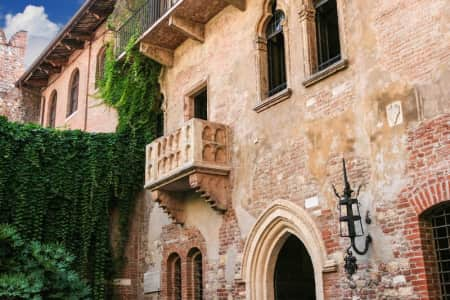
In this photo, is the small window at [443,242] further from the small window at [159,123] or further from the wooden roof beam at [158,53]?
the small window at [159,123]

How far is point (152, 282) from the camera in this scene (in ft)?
45.0

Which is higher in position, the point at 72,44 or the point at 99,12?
the point at 99,12

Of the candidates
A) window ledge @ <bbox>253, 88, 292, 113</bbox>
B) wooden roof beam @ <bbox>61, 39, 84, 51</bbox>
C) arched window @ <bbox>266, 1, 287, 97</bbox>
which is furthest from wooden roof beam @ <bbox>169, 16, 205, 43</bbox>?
wooden roof beam @ <bbox>61, 39, 84, 51</bbox>

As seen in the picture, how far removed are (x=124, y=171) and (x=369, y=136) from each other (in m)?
7.50

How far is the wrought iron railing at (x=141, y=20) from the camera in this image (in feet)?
45.8

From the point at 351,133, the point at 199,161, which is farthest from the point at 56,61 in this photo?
the point at 351,133

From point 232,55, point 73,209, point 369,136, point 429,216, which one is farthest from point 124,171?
point 429,216

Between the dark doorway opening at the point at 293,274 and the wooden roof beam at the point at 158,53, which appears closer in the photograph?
the dark doorway opening at the point at 293,274

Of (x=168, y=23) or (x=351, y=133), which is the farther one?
(x=168, y=23)

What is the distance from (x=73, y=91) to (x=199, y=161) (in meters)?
10.8

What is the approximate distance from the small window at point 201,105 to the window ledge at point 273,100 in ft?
8.54

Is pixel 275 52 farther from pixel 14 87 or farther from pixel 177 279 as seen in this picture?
pixel 14 87

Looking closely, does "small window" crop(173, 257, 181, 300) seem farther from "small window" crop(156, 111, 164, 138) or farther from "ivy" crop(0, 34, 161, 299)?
"small window" crop(156, 111, 164, 138)

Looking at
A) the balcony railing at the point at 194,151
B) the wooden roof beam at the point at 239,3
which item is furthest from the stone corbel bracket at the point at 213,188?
the wooden roof beam at the point at 239,3
